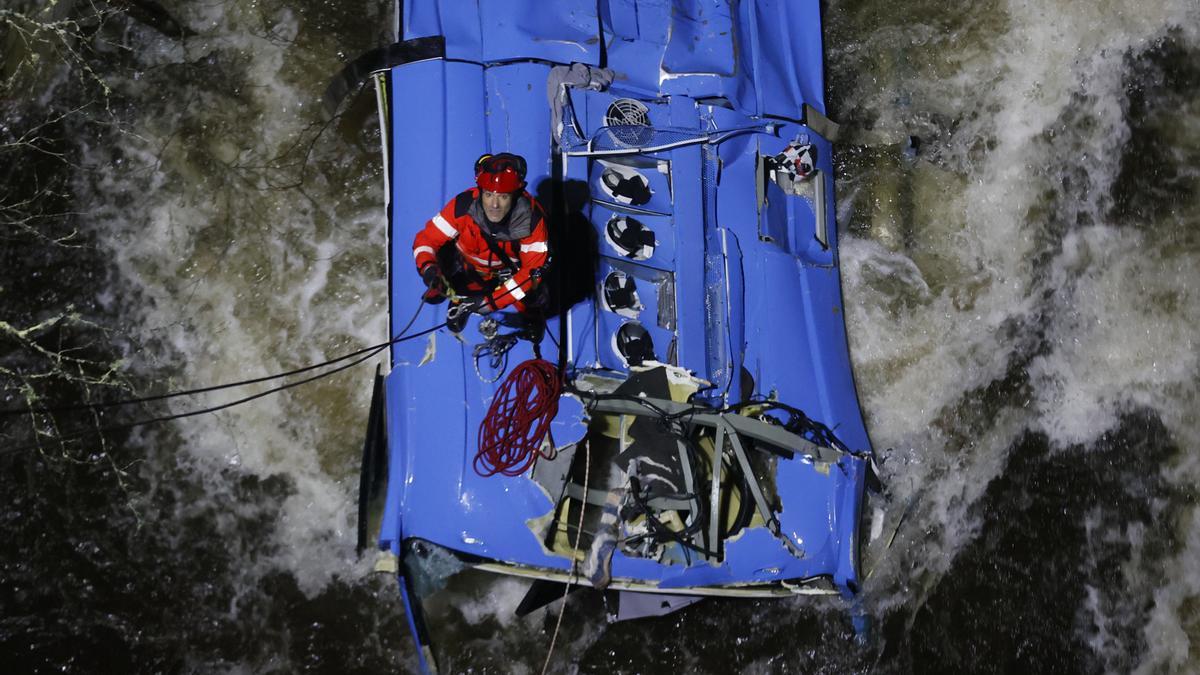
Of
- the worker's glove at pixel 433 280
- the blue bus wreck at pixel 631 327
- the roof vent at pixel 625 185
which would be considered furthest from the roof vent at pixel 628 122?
the worker's glove at pixel 433 280

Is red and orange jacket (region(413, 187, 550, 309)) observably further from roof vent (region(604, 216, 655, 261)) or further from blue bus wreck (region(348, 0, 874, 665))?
roof vent (region(604, 216, 655, 261))

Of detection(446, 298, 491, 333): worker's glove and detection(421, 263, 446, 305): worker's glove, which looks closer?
detection(421, 263, 446, 305): worker's glove

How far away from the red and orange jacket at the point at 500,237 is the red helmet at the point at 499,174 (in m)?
0.17

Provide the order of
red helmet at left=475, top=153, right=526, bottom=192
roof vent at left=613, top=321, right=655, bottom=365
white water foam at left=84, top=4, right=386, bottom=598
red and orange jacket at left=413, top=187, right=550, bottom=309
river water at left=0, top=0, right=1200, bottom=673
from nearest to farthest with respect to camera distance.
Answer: red helmet at left=475, top=153, right=526, bottom=192 < red and orange jacket at left=413, top=187, right=550, bottom=309 < roof vent at left=613, top=321, right=655, bottom=365 < river water at left=0, top=0, right=1200, bottom=673 < white water foam at left=84, top=4, right=386, bottom=598

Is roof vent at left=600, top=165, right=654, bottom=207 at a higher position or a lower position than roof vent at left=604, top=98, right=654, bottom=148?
lower

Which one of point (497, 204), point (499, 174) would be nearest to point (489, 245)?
point (497, 204)

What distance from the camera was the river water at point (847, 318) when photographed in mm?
5160

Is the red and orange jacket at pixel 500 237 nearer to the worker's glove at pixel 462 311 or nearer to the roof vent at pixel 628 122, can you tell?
the worker's glove at pixel 462 311

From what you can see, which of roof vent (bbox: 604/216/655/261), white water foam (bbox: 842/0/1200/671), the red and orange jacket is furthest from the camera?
white water foam (bbox: 842/0/1200/671)

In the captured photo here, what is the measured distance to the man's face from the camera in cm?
370

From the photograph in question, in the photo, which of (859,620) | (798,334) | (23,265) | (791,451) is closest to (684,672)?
(859,620)

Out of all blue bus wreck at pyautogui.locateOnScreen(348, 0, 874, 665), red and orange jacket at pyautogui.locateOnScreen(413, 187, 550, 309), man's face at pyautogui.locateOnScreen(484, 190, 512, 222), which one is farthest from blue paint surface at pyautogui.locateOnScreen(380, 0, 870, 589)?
man's face at pyautogui.locateOnScreen(484, 190, 512, 222)

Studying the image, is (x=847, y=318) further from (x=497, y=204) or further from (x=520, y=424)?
(x=497, y=204)

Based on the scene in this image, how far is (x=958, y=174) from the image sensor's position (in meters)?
5.76
